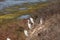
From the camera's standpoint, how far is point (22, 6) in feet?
74.5

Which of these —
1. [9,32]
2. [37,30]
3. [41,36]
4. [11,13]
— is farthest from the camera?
[11,13]

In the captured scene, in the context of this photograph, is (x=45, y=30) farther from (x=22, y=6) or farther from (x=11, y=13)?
(x=22, y=6)

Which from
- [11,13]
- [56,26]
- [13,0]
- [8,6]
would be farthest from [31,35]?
[13,0]

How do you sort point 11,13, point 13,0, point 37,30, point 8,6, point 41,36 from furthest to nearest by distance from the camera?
point 13,0 → point 8,6 → point 11,13 → point 37,30 → point 41,36

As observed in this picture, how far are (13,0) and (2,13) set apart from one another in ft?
14.0

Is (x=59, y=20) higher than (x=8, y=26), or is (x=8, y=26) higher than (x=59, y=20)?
(x=59, y=20)

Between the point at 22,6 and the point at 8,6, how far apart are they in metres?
1.25

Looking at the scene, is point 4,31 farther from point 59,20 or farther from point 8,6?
point 8,6

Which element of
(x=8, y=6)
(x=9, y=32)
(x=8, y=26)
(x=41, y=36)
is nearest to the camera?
(x=41, y=36)

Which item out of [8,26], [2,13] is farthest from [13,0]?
[8,26]

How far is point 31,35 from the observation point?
11.4 metres

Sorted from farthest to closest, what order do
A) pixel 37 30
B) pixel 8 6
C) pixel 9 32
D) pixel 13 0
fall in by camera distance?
pixel 13 0
pixel 8 6
pixel 9 32
pixel 37 30

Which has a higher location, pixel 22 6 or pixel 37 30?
pixel 37 30

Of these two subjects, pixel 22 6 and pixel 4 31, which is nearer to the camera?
pixel 4 31
